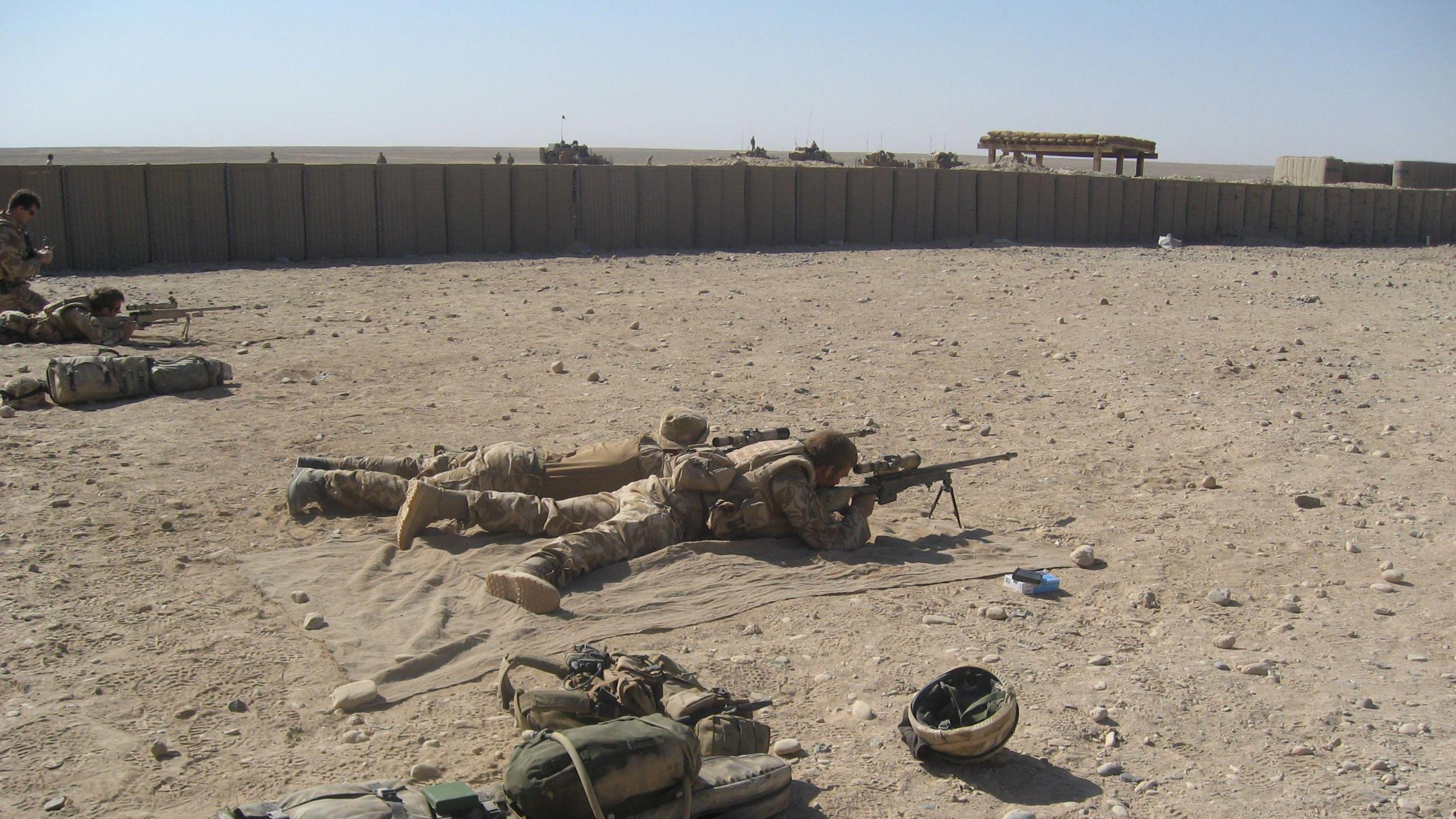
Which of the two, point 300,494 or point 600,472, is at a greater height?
point 600,472

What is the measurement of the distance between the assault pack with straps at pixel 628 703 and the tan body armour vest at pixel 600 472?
2223 millimetres

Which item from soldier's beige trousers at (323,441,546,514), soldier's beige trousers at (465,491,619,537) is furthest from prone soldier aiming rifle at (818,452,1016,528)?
soldier's beige trousers at (323,441,546,514)

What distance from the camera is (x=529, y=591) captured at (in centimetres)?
477

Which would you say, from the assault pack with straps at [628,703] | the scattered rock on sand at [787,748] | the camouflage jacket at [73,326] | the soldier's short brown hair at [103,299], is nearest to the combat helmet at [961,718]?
the scattered rock on sand at [787,748]

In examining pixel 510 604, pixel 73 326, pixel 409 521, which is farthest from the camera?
pixel 73 326

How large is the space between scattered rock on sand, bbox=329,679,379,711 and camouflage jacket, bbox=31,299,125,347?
6.91 metres

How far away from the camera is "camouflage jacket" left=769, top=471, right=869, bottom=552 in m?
5.60

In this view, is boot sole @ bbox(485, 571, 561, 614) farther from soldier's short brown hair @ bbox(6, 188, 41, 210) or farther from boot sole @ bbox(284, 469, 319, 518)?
soldier's short brown hair @ bbox(6, 188, 41, 210)

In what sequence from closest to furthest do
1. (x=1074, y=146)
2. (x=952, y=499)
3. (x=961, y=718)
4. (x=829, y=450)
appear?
1. (x=961, y=718)
2. (x=829, y=450)
3. (x=952, y=499)
4. (x=1074, y=146)

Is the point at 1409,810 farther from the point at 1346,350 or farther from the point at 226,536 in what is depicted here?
the point at 1346,350

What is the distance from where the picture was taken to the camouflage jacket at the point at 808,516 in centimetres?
560

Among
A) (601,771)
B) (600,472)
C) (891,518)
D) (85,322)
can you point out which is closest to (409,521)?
(600,472)

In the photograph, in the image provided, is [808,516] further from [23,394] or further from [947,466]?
[23,394]

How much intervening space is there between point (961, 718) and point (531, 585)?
1860 millimetres
